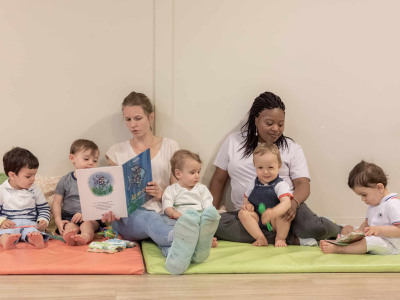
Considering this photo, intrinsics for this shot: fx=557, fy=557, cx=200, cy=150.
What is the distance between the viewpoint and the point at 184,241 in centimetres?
269

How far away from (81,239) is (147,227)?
1.24 feet

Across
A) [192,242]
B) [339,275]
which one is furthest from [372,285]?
[192,242]

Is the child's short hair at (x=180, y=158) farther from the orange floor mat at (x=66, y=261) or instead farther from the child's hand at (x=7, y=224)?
the child's hand at (x=7, y=224)

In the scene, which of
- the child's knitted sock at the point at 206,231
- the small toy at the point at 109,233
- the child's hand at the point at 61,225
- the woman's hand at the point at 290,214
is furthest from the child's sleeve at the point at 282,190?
the child's hand at the point at 61,225

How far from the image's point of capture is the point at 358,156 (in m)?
4.16

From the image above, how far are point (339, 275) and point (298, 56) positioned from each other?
181cm

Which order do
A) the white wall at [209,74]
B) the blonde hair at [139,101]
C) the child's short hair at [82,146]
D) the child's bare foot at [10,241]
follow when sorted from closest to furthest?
the child's bare foot at [10,241], the child's short hair at [82,146], the blonde hair at [139,101], the white wall at [209,74]

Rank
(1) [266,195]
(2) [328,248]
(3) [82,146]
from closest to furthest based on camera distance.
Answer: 1. (2) [328,248]
2. (1) [266,195]
3. (3) [82,146]

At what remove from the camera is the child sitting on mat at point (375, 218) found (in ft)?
10.1

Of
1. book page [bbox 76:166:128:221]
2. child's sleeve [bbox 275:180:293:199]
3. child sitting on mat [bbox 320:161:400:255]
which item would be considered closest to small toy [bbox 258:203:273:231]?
child's sleeve [bbox 275:180:293:199]

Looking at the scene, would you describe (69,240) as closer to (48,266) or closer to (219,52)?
(48,266)

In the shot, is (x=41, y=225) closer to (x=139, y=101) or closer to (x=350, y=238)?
(x=139, y=101)

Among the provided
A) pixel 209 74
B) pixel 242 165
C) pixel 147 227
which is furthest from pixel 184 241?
pixel 209 74

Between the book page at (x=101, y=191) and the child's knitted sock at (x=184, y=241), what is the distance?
2.05 ft
